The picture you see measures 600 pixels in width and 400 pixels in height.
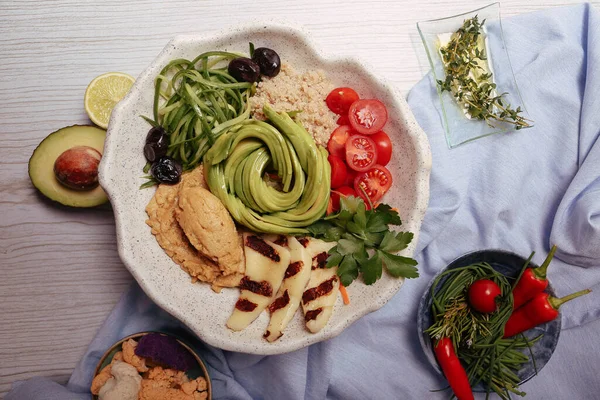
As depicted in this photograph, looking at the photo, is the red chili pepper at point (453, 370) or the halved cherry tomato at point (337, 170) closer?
the halved cherry tomato at point (337, 170)

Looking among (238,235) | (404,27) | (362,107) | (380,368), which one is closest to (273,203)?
(238,235)

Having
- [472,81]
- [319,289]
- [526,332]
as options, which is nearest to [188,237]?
[319,289]

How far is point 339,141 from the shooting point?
260cm

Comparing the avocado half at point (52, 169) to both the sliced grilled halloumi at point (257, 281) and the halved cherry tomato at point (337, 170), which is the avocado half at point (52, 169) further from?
the halved cherry tomato at point (337, 170)

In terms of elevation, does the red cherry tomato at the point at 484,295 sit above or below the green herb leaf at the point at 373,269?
below

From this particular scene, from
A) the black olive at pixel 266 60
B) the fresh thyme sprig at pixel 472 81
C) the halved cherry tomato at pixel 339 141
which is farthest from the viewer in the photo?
the fresh thyme sprig at pixel 472 81

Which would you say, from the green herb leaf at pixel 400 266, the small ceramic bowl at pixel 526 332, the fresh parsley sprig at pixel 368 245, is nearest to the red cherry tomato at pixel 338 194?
the fresh parsley sprig at pixel 368 245

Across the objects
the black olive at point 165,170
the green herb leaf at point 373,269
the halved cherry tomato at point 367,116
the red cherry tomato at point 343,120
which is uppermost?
the halved cherry tomato at point 367,116

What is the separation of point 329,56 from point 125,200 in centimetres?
120

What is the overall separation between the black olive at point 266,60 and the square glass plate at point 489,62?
96 centimetres

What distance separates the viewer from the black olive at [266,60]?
2.48 metres

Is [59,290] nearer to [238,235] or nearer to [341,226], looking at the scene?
[238,235]

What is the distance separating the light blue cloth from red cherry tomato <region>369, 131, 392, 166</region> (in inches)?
17.1

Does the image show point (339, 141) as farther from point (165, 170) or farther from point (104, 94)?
point (104, 94)
